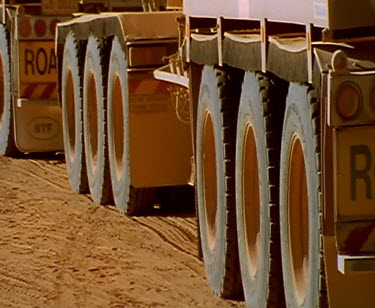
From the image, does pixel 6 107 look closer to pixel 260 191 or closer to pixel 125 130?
pixel 125 130

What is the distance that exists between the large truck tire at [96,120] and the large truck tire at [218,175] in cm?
292

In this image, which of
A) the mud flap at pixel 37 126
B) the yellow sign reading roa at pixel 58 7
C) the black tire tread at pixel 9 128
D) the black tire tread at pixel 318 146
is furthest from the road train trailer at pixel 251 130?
the black tire tread at pixel 9 128

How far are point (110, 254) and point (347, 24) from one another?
13.4 feet

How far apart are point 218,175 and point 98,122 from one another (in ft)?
12.2

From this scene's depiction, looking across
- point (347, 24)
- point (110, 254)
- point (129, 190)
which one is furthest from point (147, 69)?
point (347, 24)

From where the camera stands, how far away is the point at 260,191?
24.3ft

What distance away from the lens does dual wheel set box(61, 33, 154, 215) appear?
36.3 feet

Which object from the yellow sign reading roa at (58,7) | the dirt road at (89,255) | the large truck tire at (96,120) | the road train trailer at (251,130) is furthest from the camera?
the yellow sign reading roa at (58,7)

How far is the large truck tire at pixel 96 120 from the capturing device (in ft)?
37.9

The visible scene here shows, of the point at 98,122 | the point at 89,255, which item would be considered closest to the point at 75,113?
the point at 98,122

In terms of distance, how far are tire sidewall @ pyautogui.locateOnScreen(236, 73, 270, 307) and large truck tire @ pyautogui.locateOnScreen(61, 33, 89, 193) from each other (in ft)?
15.2

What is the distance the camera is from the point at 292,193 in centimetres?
689

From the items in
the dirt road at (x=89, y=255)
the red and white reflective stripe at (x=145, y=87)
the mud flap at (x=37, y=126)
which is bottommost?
the dirt road at (x=89, y=255)

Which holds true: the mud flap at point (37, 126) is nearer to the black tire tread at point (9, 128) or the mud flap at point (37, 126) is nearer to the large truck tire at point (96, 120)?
the black tire tread at point (9, 128)
